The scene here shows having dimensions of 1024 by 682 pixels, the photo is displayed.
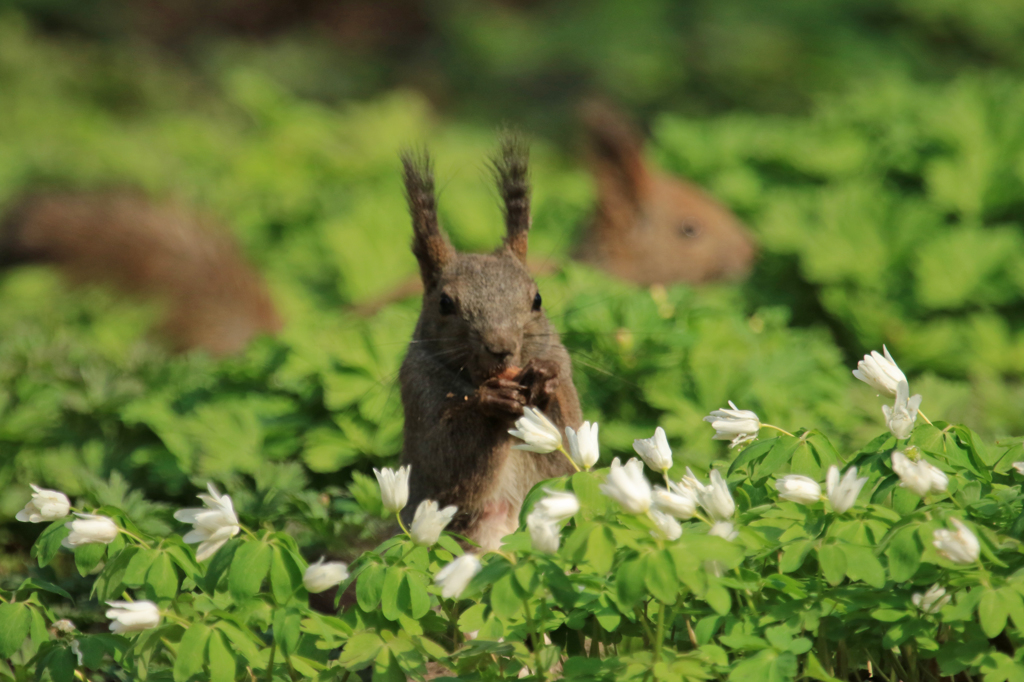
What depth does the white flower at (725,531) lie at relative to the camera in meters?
1.64

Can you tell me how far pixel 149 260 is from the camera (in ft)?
16.6

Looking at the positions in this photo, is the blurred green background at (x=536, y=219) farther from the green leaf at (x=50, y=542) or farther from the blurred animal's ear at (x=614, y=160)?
the green leaf at (x=50, y=542)

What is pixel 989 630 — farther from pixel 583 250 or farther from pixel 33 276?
pixel 33 276

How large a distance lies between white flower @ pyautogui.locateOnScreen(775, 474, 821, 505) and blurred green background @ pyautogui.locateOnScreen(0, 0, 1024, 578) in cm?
109

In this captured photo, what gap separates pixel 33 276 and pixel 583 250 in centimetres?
288

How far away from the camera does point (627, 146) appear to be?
213 inches

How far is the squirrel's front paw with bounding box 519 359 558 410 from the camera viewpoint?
247 centimetres

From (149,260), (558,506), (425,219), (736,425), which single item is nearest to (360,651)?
(558,506)

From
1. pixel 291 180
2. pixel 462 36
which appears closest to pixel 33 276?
pixel 291 180

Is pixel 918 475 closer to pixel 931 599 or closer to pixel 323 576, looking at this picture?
pixel 931 599

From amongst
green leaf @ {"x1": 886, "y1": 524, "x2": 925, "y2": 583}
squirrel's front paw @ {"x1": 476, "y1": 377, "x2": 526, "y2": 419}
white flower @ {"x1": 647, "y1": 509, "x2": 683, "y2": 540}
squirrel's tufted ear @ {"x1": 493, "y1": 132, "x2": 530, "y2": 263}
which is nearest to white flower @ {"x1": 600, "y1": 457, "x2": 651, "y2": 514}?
white flower @ {"x1": 647, "y1": 509, "x2": 683, "y2": 540}

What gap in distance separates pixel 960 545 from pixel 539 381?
116 cm

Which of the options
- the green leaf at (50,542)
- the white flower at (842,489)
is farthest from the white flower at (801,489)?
the green leaf at (50,542)

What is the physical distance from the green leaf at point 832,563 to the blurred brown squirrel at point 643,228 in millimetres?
3842
